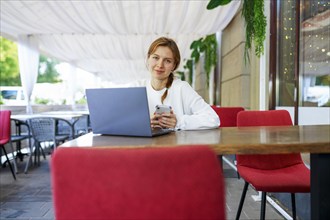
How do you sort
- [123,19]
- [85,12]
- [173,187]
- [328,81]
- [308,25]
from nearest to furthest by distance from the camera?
[173,187], [328,81], [308,25], [85,12], [123,19]

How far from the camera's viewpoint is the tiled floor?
289cm

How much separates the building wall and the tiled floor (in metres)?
1.21

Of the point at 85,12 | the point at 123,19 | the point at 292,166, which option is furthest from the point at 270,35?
the point at 85,12

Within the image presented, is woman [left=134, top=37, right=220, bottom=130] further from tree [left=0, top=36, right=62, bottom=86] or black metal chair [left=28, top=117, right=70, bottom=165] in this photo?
tree [left=0, top=36, right=62, bottom=86]

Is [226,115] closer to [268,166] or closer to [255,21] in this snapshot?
[255,21]

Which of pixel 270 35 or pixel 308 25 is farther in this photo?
pixel 270 35

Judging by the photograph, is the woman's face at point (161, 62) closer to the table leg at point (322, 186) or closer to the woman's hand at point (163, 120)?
the woman's hand at point (163, 120)

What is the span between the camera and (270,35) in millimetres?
3793

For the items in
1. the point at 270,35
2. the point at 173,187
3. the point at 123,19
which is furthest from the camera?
the point at 123,19

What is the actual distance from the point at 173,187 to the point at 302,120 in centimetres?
276

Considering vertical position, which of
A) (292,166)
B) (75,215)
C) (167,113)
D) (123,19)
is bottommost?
(292,166)

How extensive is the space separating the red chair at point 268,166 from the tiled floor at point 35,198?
28cm

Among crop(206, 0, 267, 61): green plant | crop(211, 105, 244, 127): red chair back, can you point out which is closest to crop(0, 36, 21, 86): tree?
crop(211, 105, 244, 127): red chair back

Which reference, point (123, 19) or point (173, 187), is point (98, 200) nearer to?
point (173, 187)
